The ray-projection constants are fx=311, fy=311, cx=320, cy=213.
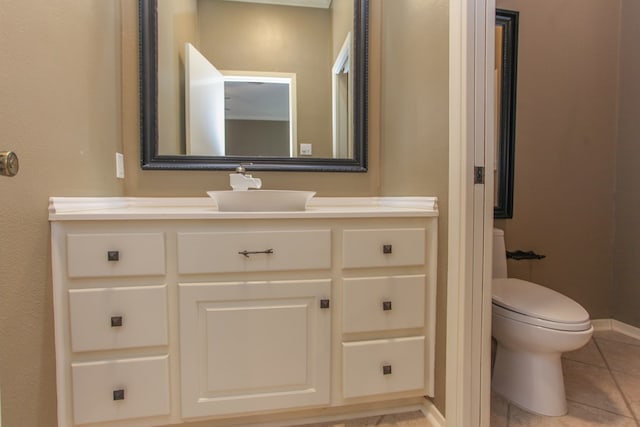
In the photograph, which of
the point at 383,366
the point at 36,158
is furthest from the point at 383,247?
the point at 36,158

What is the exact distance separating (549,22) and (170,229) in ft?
7.98

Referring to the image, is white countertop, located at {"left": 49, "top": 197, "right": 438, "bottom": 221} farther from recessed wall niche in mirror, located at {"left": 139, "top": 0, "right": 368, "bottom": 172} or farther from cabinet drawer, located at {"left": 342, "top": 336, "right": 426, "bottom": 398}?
cabinet drawer, located at {"left": 342, "top": 336, "right": 426, "bottom": 398}

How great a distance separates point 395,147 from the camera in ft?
5.10

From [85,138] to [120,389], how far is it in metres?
0.91

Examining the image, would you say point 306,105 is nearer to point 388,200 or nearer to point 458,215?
point 388,200

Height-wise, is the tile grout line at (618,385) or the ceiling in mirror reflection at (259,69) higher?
the ceiling in mirror reflection at (259,69)

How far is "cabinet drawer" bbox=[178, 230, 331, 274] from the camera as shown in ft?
3.55

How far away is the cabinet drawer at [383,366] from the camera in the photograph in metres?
1.20

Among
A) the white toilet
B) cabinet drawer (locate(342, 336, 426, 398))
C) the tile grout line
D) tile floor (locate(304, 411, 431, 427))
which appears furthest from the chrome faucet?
the tile grout line

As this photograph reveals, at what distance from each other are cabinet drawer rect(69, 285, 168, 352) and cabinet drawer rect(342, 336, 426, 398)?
0.68 metres

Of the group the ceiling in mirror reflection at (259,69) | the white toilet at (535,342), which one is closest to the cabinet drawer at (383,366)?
the white toilet at (535,342)

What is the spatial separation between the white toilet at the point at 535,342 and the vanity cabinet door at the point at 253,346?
793mm

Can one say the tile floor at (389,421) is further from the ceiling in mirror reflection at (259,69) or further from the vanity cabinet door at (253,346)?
the ceiling in mirror reflection at (259,69)

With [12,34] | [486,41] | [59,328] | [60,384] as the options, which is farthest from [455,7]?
[60,384]
